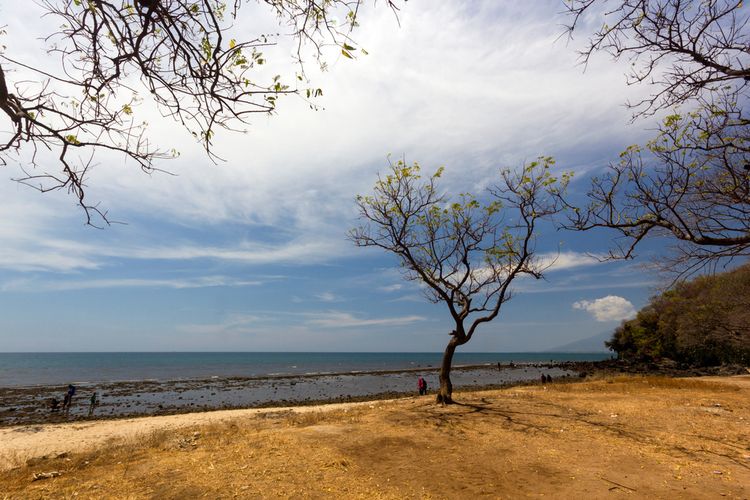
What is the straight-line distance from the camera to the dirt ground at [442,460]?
251 inches

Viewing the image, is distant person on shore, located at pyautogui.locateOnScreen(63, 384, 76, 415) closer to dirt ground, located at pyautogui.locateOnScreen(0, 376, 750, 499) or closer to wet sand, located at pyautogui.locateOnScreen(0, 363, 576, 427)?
wet sand, located at pyautogui.locateOnScreen(0, 363, 576, 427)

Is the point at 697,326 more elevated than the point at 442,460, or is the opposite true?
the point at 697,326

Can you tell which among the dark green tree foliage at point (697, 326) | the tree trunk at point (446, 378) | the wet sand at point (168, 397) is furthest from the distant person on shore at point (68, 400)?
the dark green tree foliage at point (697, 326)

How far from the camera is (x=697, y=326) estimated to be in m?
47.8

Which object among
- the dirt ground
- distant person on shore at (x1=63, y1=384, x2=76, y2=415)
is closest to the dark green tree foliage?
the dirt ground

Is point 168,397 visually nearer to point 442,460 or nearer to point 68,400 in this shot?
point 68,400

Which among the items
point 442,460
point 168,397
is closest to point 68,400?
point 168,397

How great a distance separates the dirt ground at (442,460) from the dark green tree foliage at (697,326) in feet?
41.4

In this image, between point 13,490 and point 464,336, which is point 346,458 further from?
point 464,336

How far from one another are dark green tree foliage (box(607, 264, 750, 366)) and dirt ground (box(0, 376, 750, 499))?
12.6m

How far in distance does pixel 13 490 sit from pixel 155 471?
2.14m

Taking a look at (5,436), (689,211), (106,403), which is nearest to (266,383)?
(106,403)

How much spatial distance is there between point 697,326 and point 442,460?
55.1 m

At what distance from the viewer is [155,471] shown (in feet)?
24.1
